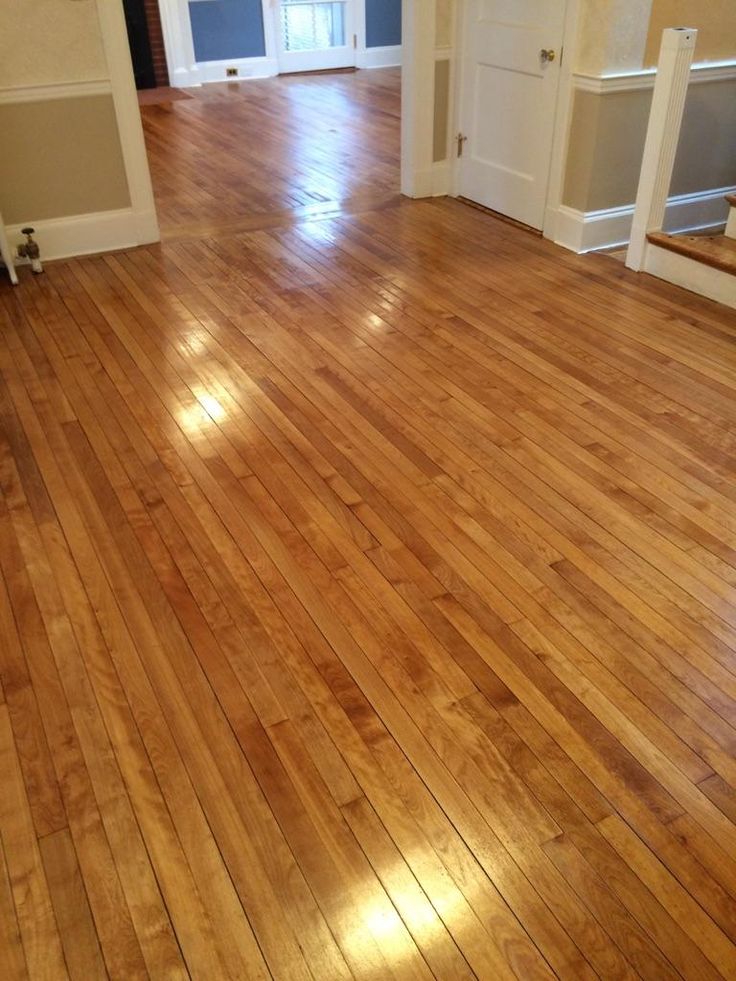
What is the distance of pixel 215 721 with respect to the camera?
1815 mm

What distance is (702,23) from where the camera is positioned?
159 inches

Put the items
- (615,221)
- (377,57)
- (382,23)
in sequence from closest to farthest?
(615,221), (382,23), (377,57)

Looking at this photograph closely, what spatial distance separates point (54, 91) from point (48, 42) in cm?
20

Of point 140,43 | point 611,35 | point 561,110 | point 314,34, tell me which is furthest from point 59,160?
point 314,34

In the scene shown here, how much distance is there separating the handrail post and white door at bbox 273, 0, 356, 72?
18.4 feet

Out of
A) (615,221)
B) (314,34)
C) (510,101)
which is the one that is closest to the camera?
(615,221)

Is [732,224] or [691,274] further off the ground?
[732,224]

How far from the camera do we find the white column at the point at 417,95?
4.51 m

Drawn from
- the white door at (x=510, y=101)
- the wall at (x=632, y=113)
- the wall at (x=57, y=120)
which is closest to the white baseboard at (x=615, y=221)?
the wall at (x=632, y=113)

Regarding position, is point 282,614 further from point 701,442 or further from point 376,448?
point 701,442

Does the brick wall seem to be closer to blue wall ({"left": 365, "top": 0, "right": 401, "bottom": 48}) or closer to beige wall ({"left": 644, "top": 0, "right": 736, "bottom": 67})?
blue wall ({"left": 365, "top": 0, "right": 401, "bottom": 48})

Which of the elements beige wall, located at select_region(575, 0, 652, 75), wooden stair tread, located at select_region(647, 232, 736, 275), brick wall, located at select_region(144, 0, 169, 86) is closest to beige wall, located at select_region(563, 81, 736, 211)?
beige wall, located at select_region(575, 0, 652, 75)

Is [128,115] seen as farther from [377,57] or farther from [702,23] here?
[377,57]

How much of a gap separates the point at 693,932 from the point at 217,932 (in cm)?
81
